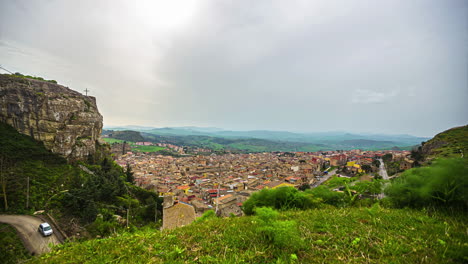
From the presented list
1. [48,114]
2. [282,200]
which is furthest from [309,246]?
[48,114]

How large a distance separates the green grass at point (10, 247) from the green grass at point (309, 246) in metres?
10.9

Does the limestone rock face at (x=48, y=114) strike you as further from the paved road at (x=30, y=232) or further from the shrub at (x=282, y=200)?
the shrub at (x=282, y=200)

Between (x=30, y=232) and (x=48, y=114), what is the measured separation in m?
18.0

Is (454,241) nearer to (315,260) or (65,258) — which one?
(315,260)

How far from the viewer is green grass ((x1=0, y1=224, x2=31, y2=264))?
9.01m

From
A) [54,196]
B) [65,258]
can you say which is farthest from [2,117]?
[65,258]

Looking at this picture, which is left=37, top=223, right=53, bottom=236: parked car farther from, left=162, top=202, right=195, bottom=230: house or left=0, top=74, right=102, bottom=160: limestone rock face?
left=0, top=74, right=102, bottom=160: limestone rock face

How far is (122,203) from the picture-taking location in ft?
66.0

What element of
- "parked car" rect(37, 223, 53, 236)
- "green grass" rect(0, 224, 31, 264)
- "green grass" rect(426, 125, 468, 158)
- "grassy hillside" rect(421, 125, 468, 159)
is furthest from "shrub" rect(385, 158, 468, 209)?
"grassy hillside" rect(421, 125, 468, 159)

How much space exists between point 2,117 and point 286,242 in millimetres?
33875

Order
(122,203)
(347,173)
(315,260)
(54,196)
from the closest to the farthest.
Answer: (315,260)
(54,196)
(122,203)
(347,173)

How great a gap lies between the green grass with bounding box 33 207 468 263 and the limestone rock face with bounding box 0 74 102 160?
28.3 meters

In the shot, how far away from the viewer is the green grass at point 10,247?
901 cm

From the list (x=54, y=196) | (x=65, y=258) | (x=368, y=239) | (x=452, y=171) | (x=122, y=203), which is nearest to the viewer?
(x=65, y=258)
